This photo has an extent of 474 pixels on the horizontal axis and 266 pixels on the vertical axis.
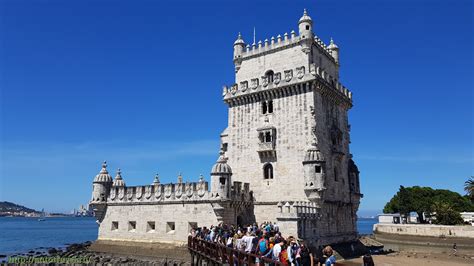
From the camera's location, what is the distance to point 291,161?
33.6 meters

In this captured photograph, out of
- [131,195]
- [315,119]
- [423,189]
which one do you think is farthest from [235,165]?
[423,189]

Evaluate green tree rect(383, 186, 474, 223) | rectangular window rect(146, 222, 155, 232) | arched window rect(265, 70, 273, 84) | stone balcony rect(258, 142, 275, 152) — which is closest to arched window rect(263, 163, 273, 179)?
stone balcony rect(258, 142, 275, 152)

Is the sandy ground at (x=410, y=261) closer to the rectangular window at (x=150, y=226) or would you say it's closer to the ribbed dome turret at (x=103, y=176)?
the rectangular window at (x=150, y=226)

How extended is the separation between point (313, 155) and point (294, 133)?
3382 millimetres

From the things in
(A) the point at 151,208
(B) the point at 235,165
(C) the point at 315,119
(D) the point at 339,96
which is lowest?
(A) the point at 151,208

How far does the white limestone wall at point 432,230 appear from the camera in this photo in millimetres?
53469

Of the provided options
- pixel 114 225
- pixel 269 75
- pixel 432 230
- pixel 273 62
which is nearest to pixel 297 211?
pixel 269 75

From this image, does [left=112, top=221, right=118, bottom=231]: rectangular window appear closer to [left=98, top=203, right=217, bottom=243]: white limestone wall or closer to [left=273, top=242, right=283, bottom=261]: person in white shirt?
[left=98, top=203, right=217, bottom=243]: white limestone wall

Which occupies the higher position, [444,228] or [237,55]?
[237,55]

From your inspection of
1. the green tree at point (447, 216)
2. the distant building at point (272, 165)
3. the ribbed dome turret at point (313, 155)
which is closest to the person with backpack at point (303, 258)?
the distant building at point (272, 165)

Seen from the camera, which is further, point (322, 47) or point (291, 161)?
point (322, 47)

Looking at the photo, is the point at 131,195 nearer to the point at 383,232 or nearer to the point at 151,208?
the point at 151,208

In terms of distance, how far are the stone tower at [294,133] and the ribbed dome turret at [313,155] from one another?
84mm

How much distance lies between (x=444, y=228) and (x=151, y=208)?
4352 centimetres
